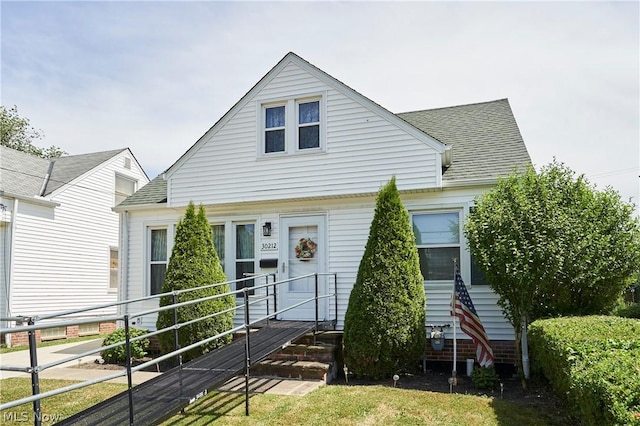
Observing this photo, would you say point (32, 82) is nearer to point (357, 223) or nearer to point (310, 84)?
point (310, 84)

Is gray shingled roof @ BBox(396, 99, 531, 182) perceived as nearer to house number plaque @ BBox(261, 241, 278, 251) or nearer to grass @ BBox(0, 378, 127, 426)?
house number plaque @ BBox(261, 241, 278, 251)

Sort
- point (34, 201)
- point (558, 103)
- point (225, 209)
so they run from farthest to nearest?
point (34, 201) → point (558, 103) → point (225, 209)

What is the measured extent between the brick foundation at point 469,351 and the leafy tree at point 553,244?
0.82 meters

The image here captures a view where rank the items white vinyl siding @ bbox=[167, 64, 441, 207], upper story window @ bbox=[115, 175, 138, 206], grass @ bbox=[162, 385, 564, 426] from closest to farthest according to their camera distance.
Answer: grass @ bbox=[162, 385, 564, 426], white vinyl siding @ bbox=[167, 64, 441, 207], upper story window @ bbox=[115, 175, 138, 206]

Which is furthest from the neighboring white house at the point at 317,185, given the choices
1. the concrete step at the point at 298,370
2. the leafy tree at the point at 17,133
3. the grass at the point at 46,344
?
the leafy tree at the point at 17,133

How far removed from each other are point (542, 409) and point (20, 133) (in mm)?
33353

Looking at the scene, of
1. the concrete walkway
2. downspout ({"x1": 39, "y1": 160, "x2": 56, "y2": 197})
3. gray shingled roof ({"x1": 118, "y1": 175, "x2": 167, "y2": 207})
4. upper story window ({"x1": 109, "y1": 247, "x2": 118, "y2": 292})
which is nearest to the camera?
the concrete walkway

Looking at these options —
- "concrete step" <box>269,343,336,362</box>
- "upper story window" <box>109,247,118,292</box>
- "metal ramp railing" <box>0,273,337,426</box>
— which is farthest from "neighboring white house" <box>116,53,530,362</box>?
"upper story window" <box>109,247,118,292</box>

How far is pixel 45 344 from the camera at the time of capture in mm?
13367

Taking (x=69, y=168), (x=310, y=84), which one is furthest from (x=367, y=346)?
(x=69, y=168)

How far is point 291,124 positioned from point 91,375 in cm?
595

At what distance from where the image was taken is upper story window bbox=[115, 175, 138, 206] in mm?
18547

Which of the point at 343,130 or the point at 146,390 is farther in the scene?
the point at 343,130

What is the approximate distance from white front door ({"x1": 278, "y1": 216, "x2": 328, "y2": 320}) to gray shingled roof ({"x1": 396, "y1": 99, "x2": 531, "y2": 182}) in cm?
277
